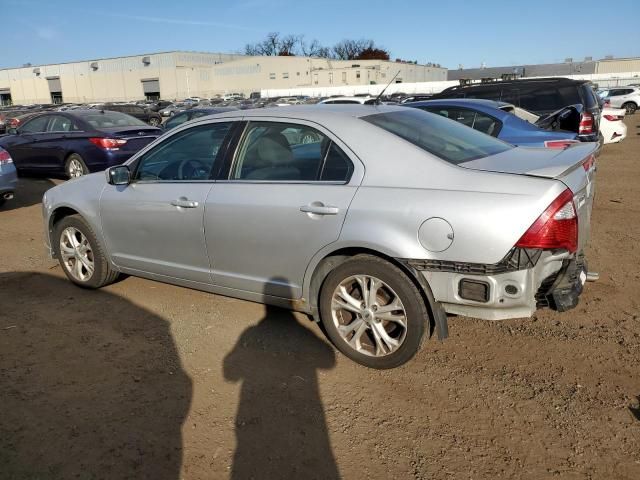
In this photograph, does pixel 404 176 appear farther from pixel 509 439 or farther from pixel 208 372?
pixel 208 372

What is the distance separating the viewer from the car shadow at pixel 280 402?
2.54 meters

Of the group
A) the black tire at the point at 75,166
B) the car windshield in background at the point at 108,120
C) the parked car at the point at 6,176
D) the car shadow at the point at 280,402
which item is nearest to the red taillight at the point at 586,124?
the car shadow at the point at 280,402

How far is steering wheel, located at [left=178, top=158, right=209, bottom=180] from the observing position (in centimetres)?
396

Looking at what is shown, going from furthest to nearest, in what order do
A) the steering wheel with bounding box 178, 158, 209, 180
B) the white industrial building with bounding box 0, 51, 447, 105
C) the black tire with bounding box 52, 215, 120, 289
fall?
the white industrial building with bounding box 0, 51, 447, 105, the black tire with bounding box 52, 215, 120, 289, the steering wheel with bounding box 178, 158, 209, 180

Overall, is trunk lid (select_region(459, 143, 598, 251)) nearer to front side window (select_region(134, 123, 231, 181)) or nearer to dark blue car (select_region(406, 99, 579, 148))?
front side window (select_region(134, 123, 231, 181))

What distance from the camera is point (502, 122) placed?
6961 millimetres

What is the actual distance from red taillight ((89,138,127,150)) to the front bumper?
8.29 metres

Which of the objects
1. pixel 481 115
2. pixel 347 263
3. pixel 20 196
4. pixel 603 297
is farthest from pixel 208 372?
pixel 20 196

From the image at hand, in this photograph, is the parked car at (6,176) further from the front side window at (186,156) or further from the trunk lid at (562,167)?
the trunk lid at (562,167)

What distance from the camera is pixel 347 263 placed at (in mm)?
3225

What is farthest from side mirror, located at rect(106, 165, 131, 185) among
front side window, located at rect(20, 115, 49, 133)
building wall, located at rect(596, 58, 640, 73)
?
building wall, located at rect(596, 58, 640, 73)

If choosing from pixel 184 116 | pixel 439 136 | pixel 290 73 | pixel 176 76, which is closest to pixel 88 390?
pixel 439 136

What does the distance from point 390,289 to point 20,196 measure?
361 inches

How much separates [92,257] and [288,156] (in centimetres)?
227
